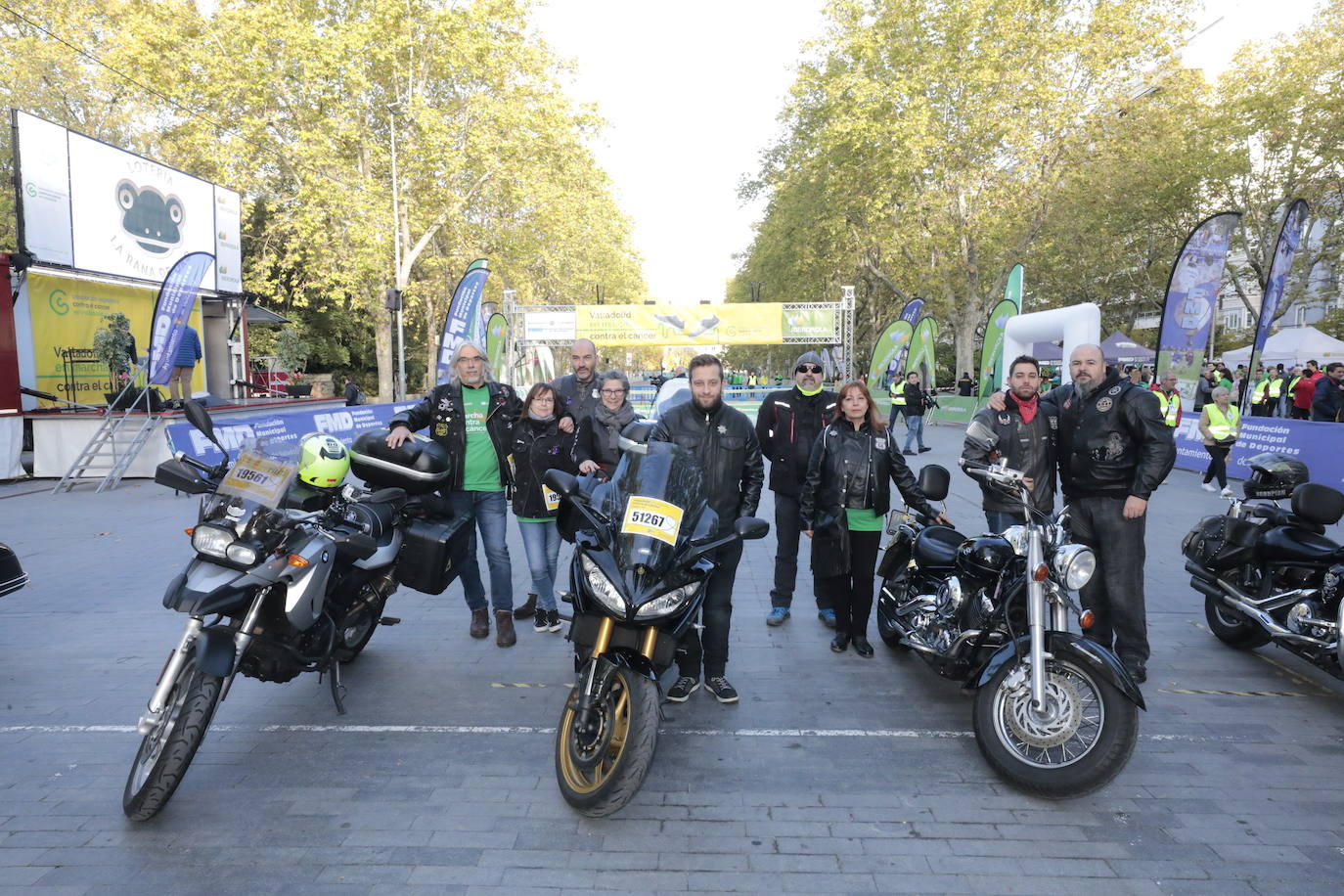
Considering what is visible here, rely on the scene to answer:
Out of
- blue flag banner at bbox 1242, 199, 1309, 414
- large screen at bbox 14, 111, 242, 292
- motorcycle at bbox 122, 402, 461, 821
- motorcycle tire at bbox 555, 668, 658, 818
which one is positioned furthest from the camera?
large screen at bbox 14, 111, 242, 292

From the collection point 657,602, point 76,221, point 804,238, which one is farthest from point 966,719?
point 804,238

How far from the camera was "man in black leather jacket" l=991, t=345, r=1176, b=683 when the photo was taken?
4.35 m

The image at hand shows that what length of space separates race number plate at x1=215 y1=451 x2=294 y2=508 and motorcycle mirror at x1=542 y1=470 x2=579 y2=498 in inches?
42.4

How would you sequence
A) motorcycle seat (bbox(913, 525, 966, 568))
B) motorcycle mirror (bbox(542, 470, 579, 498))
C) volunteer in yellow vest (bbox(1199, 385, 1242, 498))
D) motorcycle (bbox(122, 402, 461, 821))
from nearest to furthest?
motorcycle (bbox(122, 402, 461, 821)) → motorcycle mirror (bbox(542, 470, 579, 498)) → motorcycle seat (bbox(913, 525, 966, 568)) → volunteer in yellow vest (bbox(1199, 385, 1242, 498))

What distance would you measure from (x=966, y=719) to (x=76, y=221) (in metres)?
18.1

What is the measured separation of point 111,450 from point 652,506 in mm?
12342

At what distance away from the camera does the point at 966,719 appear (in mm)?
4023

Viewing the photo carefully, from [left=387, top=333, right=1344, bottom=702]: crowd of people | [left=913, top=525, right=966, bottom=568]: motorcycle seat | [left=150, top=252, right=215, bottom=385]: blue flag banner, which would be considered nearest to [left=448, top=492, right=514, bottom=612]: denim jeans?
[left=387, top=333, right=1344, bottom=702]: crowd of people

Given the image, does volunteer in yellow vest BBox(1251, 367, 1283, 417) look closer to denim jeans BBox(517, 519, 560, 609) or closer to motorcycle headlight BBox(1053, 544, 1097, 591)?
motorcycle headlight BBox(1053, 544, 1097, 591)

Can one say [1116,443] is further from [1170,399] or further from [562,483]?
[1170,399]

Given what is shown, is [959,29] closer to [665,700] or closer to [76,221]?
[76,221]

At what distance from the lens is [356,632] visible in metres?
4.36

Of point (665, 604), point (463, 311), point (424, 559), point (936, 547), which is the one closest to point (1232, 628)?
point (936, 547)

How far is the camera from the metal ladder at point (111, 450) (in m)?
11.7
